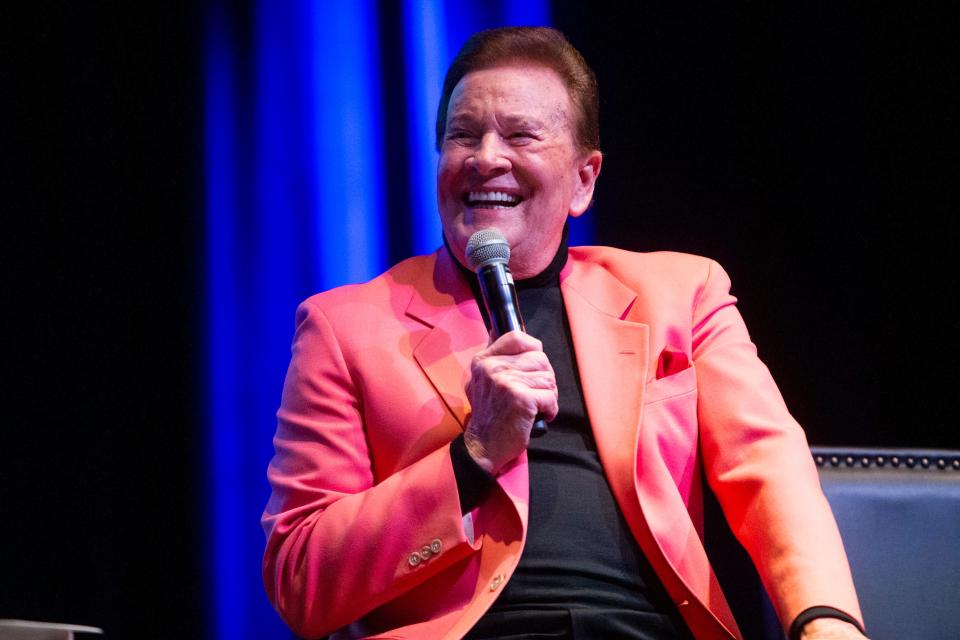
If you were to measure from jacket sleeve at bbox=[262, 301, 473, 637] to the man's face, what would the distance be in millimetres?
373

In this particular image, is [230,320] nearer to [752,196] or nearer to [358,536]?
[358,536]

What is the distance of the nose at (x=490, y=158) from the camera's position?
185 cm

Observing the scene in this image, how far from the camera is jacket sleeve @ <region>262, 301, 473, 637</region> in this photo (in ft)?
5.22

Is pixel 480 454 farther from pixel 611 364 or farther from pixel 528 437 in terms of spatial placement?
pixel 611 364

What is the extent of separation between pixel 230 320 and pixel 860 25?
5.52 ft

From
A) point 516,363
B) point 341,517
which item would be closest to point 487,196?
point 516,363

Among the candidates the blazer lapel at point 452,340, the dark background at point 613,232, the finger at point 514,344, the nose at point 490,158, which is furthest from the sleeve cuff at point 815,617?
the dark background at point 613,232

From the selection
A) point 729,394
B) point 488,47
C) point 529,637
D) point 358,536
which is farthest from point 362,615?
point 488,47

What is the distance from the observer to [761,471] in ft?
5.57

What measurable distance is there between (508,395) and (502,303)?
0.14m

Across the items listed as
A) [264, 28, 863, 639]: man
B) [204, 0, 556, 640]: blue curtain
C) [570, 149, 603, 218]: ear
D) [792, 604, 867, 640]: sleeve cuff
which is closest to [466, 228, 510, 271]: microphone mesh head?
[264, 28, 863, 639]: man

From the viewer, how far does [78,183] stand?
96.9 inches

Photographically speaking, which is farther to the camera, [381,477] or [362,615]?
[381,477]

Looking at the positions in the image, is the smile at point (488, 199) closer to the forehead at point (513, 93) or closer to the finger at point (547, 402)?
the forehead at point (513, 93)
